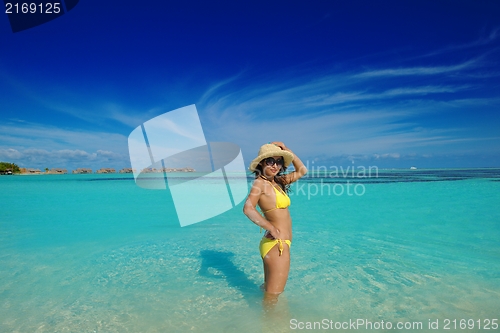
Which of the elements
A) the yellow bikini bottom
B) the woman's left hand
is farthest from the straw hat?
the yellow bikini bottom

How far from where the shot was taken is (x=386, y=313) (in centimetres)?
347

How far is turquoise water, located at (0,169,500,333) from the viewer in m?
3.40

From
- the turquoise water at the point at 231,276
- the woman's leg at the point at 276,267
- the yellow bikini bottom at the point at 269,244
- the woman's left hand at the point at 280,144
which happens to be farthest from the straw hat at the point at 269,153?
the turquoise water at the point at 231,276

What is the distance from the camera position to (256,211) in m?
2.95

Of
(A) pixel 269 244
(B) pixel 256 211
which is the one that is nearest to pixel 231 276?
(A) pixel 269 244

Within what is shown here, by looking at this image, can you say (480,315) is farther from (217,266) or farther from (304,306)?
(217,266)

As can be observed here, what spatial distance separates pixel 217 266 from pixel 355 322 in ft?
8.95

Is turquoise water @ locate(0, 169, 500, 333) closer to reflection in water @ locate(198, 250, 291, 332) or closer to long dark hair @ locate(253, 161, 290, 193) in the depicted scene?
reflection in water @ locate(198, 250, 291, 332)

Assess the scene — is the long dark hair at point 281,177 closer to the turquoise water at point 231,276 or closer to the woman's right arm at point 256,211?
the woman's right arm at point 256,211

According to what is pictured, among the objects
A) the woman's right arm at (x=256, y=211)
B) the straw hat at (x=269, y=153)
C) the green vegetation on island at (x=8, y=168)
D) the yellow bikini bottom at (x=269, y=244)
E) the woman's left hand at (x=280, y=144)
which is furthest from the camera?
the green vegetation on island at (x=8, y=168)

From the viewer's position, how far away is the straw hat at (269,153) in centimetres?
306

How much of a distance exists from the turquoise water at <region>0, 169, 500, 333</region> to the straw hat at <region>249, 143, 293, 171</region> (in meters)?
1.90

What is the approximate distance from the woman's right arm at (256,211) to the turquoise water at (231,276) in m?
1.17

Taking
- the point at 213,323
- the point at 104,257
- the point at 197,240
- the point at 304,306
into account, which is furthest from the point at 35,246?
the point at 304,306
